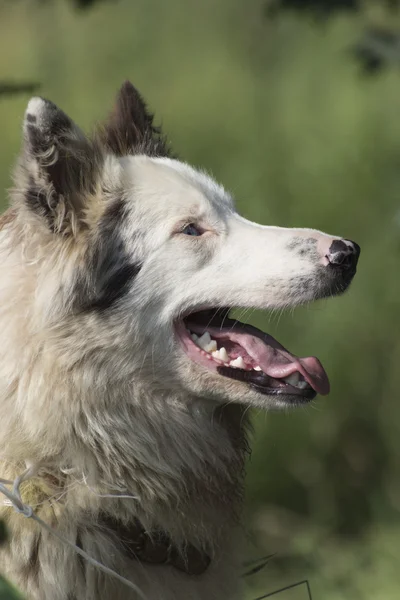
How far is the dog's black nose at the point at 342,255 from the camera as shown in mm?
2723

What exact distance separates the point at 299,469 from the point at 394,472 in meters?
0.56

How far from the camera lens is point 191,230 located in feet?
9.26

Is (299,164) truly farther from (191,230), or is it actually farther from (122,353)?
(122,353)

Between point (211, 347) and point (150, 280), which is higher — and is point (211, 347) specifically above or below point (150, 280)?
below

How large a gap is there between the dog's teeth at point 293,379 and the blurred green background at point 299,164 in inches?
57.9

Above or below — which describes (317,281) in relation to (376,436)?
above

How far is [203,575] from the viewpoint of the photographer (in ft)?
9.36

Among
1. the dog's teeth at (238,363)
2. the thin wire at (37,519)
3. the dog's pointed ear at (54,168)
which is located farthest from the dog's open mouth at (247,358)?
the thin wire at (37,519)

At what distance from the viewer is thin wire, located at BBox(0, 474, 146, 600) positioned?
7.91ft

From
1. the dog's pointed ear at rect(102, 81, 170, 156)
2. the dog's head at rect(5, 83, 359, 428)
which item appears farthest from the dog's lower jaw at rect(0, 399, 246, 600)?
the dog's pointed ear at rect(102, 81, 170, 156)

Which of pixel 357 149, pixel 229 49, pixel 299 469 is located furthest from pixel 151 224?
pixel 229 49

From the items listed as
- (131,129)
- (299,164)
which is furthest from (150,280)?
(299,164)

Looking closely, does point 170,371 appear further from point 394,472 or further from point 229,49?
point 229,49

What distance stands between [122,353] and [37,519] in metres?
0.52
